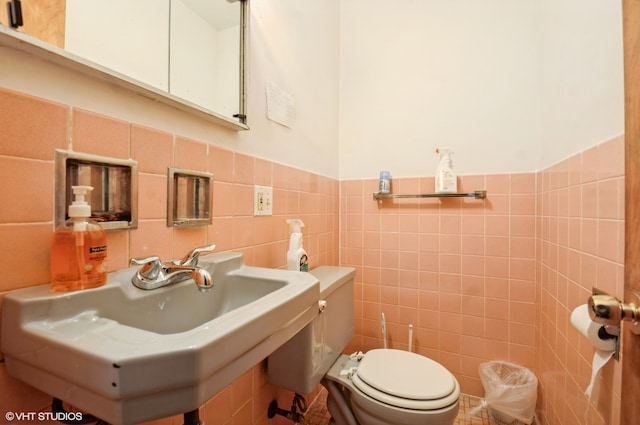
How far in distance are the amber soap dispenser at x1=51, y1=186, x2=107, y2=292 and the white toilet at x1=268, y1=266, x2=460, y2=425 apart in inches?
26.5

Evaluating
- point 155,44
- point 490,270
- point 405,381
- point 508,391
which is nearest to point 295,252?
point 405,381

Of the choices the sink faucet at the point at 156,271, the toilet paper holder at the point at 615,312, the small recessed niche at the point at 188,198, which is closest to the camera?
the toilet paper holder at the point at 615,312

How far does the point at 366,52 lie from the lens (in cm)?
170

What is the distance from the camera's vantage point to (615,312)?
0.45 metres

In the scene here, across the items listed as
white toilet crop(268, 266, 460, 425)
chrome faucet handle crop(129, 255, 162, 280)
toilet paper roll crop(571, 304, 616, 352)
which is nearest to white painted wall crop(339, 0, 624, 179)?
toilet paper roll crop(571, 304, 616, 352)

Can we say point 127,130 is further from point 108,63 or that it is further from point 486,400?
point 486,400

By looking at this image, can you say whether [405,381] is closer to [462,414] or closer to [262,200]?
[462,414]

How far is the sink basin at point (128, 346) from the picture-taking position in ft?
1.06

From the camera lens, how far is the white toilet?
94 cm

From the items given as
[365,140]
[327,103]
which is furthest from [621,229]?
[327,103]

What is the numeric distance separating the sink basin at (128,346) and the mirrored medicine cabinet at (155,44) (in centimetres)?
41

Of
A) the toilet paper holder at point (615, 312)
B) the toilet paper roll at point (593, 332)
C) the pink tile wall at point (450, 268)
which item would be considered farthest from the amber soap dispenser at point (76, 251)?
the pink tile wall at point (450, 268)

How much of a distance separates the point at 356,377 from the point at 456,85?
5.05 ft

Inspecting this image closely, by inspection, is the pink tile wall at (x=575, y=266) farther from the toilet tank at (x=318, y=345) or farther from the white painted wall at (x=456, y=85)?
the toilet tank at (x=318, y=345)
